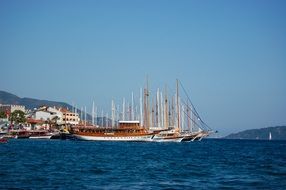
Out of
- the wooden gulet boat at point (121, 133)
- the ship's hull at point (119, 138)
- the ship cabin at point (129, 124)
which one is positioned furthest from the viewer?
→ the ship cabin at point (129, 124)

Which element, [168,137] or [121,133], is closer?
[121,133]

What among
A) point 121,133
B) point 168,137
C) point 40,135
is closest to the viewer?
point 121,133

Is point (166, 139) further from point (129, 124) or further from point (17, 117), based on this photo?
point (17, 117)

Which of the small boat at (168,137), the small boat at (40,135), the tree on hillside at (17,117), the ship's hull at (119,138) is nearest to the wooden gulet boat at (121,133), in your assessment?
the ship's hull at (119,138)

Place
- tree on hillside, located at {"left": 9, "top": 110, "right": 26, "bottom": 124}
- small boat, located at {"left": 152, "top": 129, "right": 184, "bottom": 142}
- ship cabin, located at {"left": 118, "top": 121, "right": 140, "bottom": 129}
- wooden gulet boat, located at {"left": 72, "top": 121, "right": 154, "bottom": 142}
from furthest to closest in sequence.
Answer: tree on hillside, located at {"left": 9, "top": 110, "right": 26, "bottom": 124} < small boat, located at {"left": 152, "top": 129, "right": 184, "bottom": 142} < ship cabin, located at {"left": 118, "top": 121, "right": 140, "bottom": 129} < wooden gulet boat, located at {"left": 72, "top": 121, "right": 154, "bottom": 142}

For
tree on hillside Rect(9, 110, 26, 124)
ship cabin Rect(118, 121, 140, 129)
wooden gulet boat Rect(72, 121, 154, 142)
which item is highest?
tree on hillside Rect(9, 110, 26, 124)

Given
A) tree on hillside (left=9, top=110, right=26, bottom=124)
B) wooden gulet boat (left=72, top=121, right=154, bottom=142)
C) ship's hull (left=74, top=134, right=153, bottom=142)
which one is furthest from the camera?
tree on hillside (left=9, top=110, right=26, bottom=124)

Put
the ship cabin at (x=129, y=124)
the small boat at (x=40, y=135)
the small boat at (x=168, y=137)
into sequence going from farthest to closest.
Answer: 1. the small boat at (x=40, y=135)
2. the small boat at (x=168, y=137)
3. the ship cabin at (x=129, y=124)

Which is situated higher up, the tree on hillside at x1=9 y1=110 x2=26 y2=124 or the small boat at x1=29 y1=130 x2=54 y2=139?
the tree on hillside at x1=9 y1=110 x2=26 y2=124

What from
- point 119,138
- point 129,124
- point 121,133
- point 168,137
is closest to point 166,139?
point 168,137

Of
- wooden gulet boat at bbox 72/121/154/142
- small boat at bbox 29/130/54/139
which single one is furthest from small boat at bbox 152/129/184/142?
small boat at bbox 29/130/54/139

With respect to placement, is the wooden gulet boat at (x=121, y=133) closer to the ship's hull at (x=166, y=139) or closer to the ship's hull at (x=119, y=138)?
the ship's hull at (x=119, y=138)

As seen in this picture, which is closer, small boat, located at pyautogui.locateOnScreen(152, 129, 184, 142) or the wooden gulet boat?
the wooden gulet boat

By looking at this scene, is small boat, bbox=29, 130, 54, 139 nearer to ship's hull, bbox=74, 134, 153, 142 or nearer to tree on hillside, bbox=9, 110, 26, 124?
tree on hillside, bbox=9, 110, 26, 124
